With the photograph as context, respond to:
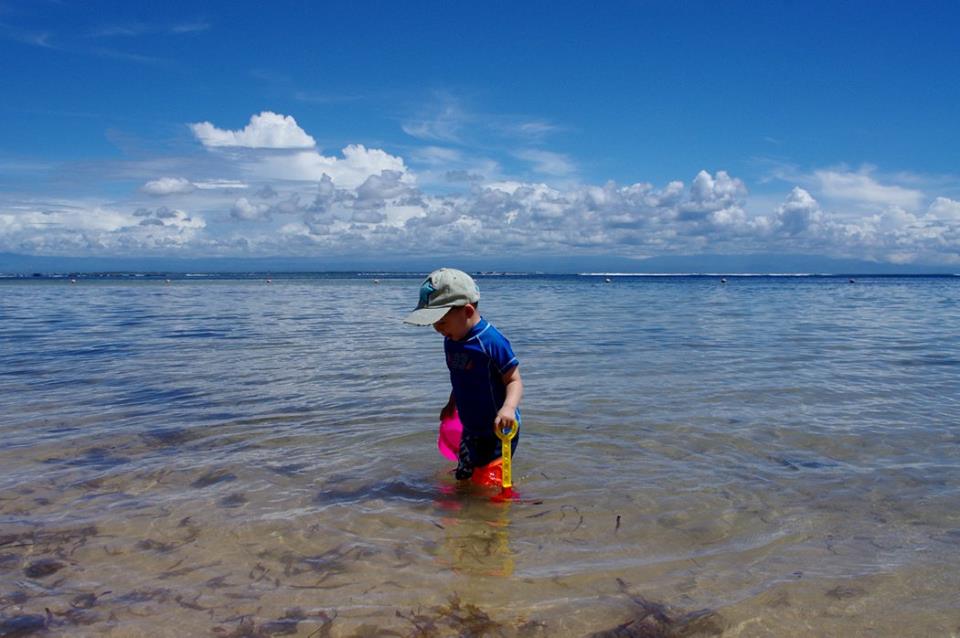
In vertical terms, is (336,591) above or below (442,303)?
below

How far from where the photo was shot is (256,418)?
26.3ft

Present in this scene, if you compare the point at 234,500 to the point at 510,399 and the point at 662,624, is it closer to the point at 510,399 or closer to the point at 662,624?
the point at 510,399

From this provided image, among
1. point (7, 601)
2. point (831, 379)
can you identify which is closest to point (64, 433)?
point (7, 601)

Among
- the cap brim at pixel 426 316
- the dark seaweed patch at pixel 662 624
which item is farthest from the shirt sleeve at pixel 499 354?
the dark seaweed patch at pixel 662 624

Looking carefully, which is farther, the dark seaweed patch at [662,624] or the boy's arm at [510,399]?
the boy's arm at [510,399]

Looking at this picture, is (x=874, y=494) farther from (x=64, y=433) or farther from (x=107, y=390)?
(x=107, y=390)

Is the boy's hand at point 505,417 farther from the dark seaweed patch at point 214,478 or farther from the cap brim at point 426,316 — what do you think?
the dark seaweed patch at point 214,478

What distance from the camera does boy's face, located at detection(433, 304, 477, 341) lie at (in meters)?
4.87

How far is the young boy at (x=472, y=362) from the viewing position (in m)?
4.74

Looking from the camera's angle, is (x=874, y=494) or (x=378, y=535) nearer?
(x=378, y=535)

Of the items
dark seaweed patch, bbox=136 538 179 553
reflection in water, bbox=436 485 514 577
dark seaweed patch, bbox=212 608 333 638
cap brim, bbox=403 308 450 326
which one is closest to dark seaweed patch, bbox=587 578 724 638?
reflection in water, bbox=436 485 514 577

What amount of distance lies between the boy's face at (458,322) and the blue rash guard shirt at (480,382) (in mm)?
52

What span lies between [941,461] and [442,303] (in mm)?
4711

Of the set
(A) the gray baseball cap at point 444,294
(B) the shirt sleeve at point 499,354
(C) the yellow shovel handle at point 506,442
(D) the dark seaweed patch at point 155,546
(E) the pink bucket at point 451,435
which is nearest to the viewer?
(D) the dark seaweed patch at point 155,546
